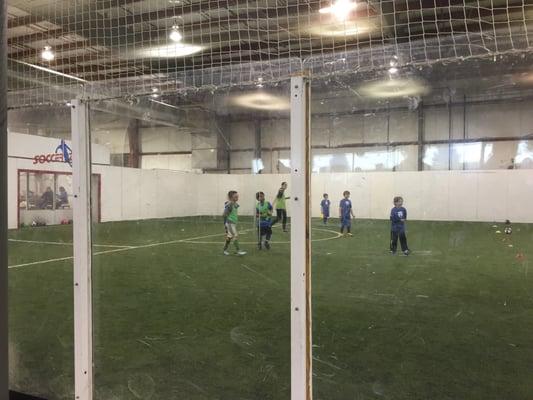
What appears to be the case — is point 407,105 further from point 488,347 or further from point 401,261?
point 401,261

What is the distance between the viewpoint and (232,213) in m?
3.26

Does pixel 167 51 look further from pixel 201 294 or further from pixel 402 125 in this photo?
pixel 201 294

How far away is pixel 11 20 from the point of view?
4.78 meters

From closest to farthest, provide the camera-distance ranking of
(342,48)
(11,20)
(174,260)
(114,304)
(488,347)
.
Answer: (342,48)
(488,347)
(11,20)
(114,304)
(174,260)

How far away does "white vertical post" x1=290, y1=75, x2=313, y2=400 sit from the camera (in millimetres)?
2254

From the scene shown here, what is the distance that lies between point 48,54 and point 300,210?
503 centimetres

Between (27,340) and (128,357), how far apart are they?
124 cm

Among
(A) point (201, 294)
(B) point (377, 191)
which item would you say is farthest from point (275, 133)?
(A) point (201, 294)

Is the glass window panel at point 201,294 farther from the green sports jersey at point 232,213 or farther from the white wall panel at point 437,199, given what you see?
the white wall panel at point 437,199

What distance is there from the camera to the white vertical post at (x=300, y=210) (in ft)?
7.39

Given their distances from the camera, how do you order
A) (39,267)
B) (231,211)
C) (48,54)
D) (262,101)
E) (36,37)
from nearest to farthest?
1. (262,101)
2. (231,211)
3. (36,37)
4. (48,54)
5. (39,267)

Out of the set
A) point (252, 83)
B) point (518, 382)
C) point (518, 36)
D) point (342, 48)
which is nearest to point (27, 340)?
point (252, 83)

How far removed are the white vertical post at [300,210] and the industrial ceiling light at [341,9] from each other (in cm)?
215

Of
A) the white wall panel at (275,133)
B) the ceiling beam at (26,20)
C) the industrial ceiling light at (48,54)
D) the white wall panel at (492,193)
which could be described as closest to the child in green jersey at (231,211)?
the white wall panel at (275,133)
